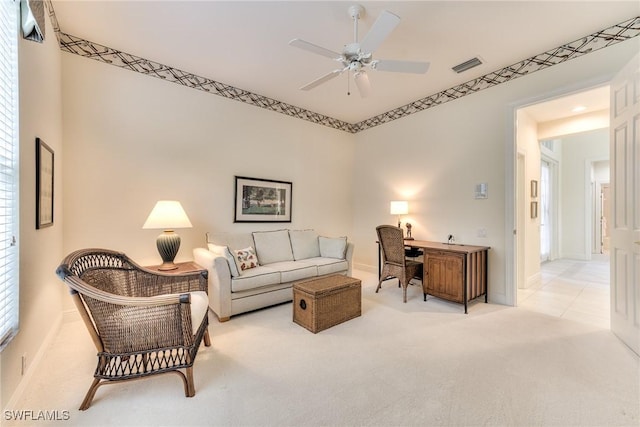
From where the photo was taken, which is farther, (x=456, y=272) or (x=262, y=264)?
(x=262, y=264)

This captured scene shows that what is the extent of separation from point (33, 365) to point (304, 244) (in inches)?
116

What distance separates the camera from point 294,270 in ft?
10.9

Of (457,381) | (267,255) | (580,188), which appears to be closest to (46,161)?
(267,255)

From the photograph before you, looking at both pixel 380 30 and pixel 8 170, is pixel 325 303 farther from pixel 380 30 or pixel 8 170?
pixel 8 170

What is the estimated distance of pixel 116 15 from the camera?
2.42 m

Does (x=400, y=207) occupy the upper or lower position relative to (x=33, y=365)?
upper

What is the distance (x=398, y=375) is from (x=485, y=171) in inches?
112

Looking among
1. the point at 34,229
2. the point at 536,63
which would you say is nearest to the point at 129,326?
the point at 34,229

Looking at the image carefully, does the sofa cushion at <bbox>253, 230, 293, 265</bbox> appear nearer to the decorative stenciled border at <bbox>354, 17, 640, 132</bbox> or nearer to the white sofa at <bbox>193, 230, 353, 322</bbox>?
the white sofa at <bbox>193, 230, 353, 322</bbox>

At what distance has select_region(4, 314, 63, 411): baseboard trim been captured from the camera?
1.55 metres

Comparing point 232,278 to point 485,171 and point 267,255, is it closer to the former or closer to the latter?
point 267,255

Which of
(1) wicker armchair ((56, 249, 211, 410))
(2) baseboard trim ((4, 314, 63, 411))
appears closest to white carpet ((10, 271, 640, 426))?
(2) baseboard trim ((4, 314, 63, 411))

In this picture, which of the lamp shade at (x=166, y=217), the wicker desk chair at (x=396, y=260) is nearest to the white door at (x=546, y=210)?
the wicker desk chair at (x=396, y=260)

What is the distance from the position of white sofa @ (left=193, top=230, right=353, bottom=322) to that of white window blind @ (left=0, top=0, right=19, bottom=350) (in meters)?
1.41
